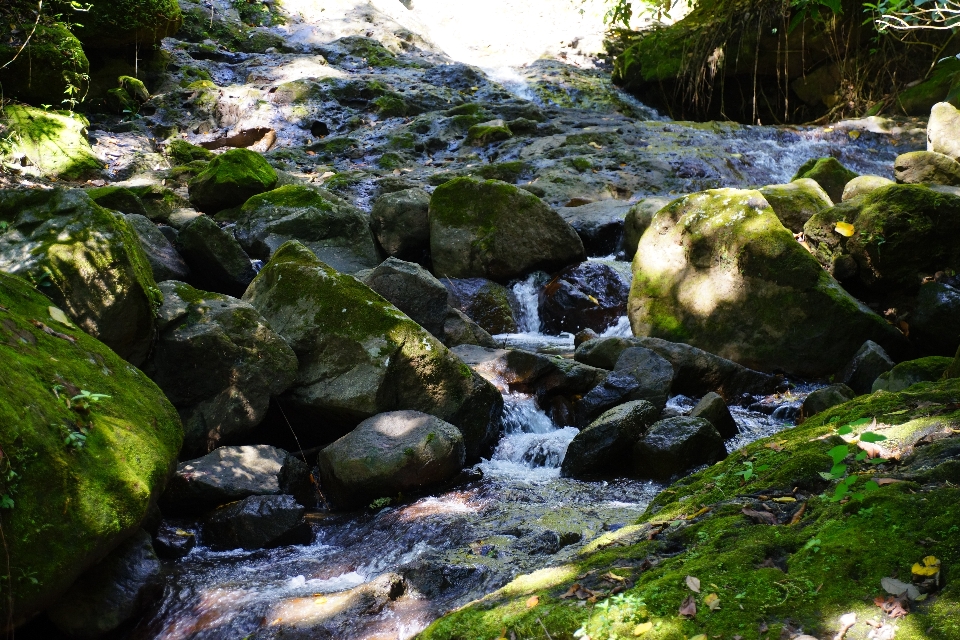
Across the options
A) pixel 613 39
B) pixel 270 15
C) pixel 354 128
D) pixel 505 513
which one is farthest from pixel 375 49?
pixel 505 513

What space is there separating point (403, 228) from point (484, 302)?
67.3 inches

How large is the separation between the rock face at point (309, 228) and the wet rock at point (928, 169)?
7.59 m

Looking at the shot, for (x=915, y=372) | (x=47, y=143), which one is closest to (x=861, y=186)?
(x=915, y=372)

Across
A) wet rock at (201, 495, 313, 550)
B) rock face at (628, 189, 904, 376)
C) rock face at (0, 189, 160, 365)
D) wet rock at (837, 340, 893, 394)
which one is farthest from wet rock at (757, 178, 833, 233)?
rock face at (0, 189, 160, 365)

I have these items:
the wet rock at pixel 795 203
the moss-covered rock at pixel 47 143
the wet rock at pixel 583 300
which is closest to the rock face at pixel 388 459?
the wet rock at pixel 583 300

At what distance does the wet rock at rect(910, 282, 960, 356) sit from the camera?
267 inches

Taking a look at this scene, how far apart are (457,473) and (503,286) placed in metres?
4.55

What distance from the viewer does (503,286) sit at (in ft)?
31.9

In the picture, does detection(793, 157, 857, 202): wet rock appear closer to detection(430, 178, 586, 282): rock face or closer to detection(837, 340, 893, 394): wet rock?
detection(430, 178, 586, 282): rock face

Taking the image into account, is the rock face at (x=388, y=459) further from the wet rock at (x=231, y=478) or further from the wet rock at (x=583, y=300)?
the wet rock at (x=583, y=300)

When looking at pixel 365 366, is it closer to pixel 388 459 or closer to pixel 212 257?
pixel 388 459

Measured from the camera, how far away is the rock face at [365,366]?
19.0 ft

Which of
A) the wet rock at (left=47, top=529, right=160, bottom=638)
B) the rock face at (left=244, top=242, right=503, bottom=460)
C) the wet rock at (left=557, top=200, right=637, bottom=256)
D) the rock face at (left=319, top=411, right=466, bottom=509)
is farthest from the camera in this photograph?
the wet rock at (left=557, top=200, right=637, bottom=256)

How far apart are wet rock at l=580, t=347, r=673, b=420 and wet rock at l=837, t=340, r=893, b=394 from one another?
171cm
